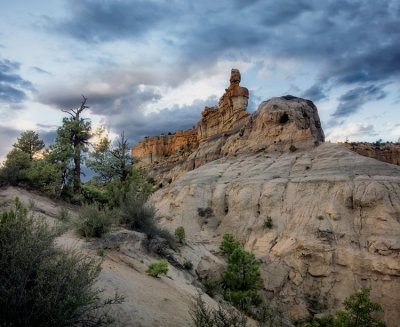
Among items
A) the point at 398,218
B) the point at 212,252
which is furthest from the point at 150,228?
the point at 398,218

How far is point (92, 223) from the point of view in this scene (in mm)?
10852

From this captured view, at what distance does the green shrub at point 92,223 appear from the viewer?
10777 millimetres

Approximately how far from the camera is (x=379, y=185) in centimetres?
1991

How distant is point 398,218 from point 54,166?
80.8 ft

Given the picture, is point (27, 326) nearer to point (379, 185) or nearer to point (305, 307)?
point (305, 307)

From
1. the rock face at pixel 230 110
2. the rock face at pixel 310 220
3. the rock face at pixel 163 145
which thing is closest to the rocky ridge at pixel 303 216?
the rock face at pixel 310 220

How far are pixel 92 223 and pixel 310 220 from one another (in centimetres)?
1655

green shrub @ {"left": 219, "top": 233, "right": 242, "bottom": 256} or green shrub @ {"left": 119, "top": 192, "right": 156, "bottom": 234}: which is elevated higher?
green shrub @ {"left": 119, "top": 192, "right": 156, "bottom": 234}

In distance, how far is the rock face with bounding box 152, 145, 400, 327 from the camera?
16719mm

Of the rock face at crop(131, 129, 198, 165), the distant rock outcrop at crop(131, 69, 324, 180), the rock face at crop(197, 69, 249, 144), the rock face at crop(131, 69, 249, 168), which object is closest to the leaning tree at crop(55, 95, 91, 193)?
the distant rock outcrop at crop(131, 69, 324, 180)

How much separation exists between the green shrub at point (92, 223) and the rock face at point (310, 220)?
6.97m

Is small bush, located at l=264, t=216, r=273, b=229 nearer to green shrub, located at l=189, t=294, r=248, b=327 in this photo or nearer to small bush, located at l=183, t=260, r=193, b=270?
small bush, located at l=183, t=260, r=193, b=270

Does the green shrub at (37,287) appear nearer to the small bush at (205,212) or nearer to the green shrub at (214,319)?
the green shrub at (214,319)

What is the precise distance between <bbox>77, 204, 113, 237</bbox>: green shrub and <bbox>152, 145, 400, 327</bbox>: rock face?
6970 mm
